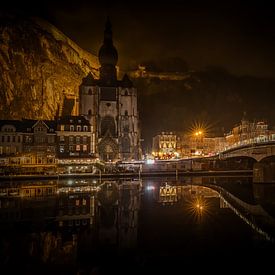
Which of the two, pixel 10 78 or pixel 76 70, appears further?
pixel 76 70

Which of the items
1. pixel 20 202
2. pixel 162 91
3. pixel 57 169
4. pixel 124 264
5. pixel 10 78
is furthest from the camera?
pixel 162 91

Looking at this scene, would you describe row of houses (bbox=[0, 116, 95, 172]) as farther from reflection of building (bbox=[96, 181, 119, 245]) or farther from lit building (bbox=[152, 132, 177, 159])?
lit building (bbox=[152, 132, 177, 159])

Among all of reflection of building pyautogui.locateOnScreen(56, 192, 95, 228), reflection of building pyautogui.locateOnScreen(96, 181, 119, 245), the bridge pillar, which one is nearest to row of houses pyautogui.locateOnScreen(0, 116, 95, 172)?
reflection of building pyautogui.locateOnScreen(56, 192, 95, 228)

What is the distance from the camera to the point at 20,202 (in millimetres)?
28953

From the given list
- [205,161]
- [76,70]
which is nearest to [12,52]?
[76,70]

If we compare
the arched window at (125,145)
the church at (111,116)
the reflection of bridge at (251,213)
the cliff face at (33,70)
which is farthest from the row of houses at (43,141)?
the reflection of bridge at (251,213)

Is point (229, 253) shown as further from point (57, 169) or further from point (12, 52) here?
point (12, 52)

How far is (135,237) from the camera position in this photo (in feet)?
54.5

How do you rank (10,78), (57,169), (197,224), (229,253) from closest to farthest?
(229,253), (197,224), (57,169), (10,78)

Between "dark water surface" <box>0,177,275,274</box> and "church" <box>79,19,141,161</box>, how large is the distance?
2239 inches

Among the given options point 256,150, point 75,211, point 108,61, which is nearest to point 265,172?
point 256,150

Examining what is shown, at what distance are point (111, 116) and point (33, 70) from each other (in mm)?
32708

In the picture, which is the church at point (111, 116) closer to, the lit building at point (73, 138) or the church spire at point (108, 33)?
the lit building at point (73, 138)

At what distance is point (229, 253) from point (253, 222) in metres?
7.74
